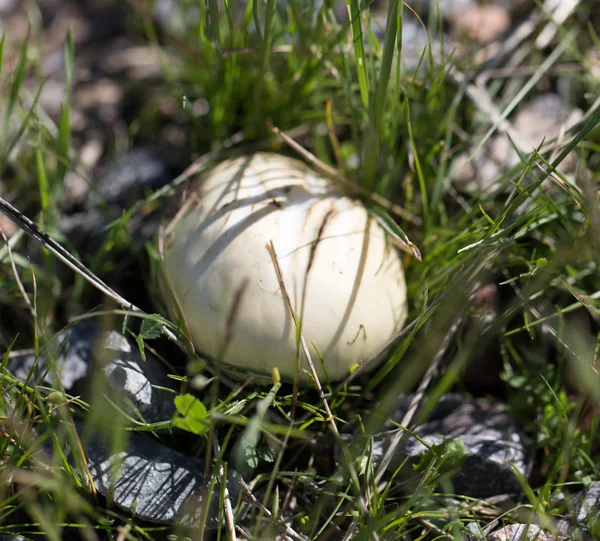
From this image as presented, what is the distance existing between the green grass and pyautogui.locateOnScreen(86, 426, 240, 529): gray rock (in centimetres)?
5

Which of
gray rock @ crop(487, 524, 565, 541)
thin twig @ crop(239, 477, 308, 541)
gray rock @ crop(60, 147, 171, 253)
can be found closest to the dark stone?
gray rock @ crop(60, 147, 171, 253)

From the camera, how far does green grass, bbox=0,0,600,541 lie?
53.0 inches

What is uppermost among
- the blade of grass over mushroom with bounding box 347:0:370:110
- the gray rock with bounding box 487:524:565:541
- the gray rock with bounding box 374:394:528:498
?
the blade of grass over mushroom with bounding box 347:0:370:110

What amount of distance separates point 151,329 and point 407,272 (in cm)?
81

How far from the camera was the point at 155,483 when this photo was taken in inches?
55.4

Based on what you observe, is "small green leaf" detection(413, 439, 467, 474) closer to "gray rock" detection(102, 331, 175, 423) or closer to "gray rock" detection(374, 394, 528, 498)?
"gray rock" detection(374, 394, 528, 498)

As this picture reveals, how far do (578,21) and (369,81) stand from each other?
1168 mm

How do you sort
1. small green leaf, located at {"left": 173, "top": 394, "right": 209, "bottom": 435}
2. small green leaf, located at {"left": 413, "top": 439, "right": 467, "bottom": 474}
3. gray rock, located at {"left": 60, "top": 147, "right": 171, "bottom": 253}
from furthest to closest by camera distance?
1. gray rock, located at {"left": 60, "top": 147, "right": 171, "bottom": 253}
2. small green leaf, located at {"left": 413, "top": 439, "right": 467, "bottom": 474}
3. small green leaf, located at {"left": 173, "top": 394, "right": 209, "bottom": 435}

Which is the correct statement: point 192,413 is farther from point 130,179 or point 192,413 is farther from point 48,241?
point 130,179

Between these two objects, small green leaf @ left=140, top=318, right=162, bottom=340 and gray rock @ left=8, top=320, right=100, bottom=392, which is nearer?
small green leaf @ left=140, top=318, right=162, bottom=340

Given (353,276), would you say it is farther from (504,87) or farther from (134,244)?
(504,87)

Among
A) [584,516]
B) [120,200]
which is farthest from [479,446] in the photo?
[120,200]

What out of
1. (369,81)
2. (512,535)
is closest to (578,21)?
(369,81)

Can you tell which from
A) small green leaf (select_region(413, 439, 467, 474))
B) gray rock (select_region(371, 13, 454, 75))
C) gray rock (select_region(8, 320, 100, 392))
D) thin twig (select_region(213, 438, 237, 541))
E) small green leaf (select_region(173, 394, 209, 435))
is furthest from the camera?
gray rock (select_region(371, 13, 454, 75))
